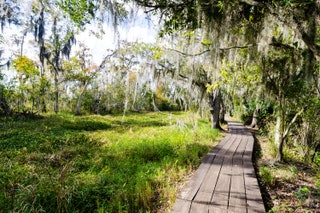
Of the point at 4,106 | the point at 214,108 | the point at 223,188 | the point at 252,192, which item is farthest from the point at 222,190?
the point at 4,106

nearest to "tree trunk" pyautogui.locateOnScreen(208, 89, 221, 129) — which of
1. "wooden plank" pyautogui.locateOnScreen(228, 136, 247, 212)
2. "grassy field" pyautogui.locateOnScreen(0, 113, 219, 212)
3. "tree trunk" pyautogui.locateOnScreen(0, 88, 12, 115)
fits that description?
"grassy field" pyautogui.locateOnScreen(0, 113, 219, 212)

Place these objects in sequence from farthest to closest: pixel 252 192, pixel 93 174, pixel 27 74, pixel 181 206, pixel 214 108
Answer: pixel 27 74
pixel 214 108
pixel 93 174
pixel 252 192
pixel 181 206

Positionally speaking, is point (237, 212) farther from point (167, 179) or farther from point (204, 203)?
point (167, 179)

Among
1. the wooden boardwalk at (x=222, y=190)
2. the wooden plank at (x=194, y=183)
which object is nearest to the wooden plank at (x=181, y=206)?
the wooden boardwalk at (x=222, y=190)

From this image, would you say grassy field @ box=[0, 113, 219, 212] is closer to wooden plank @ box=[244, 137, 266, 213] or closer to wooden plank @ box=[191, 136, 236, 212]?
wooden plank @ box=[191, 136, 236, 212]

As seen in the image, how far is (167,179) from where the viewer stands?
4.30 meters

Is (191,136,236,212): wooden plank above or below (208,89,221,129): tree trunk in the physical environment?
below

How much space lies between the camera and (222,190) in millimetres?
3438

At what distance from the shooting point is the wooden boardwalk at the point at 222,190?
9.51 feet

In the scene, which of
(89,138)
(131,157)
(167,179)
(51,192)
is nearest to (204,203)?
(167,179)

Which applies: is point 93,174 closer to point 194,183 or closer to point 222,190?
point 194,183

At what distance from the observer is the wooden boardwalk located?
2.90 metres

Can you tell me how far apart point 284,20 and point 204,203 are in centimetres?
268

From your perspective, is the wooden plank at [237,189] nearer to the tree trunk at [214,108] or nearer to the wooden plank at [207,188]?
the wooden plank at [207,188]
